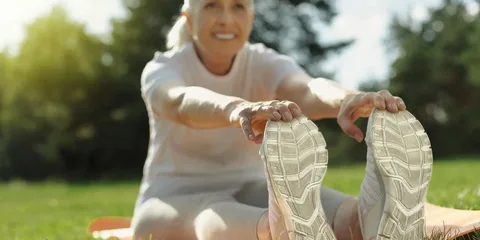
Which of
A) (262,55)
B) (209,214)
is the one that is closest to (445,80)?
(262,55)

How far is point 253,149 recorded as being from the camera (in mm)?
2578

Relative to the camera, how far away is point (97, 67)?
1611cm

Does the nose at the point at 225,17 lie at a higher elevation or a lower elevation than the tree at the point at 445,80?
higher

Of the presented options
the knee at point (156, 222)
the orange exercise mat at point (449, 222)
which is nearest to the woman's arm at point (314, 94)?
the orange exercise mat at point (449, 222)

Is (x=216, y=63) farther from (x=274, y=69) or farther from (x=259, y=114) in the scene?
(x=259, y=114)

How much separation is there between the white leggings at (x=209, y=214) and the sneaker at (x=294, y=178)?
0.65 ft

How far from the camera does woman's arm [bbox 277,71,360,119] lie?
2.21 metres

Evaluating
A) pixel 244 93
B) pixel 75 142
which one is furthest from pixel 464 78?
pixel 244 93

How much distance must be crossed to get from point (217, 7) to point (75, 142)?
1297cm

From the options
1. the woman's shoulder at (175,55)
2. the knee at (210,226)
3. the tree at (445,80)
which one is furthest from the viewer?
the tree at (445,80)

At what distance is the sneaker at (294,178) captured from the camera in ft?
5.62

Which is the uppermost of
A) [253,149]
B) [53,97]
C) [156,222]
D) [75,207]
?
[253,149]

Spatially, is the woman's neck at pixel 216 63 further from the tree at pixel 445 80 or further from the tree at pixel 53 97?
the tree at pixel 445 80

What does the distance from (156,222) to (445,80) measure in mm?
18076
